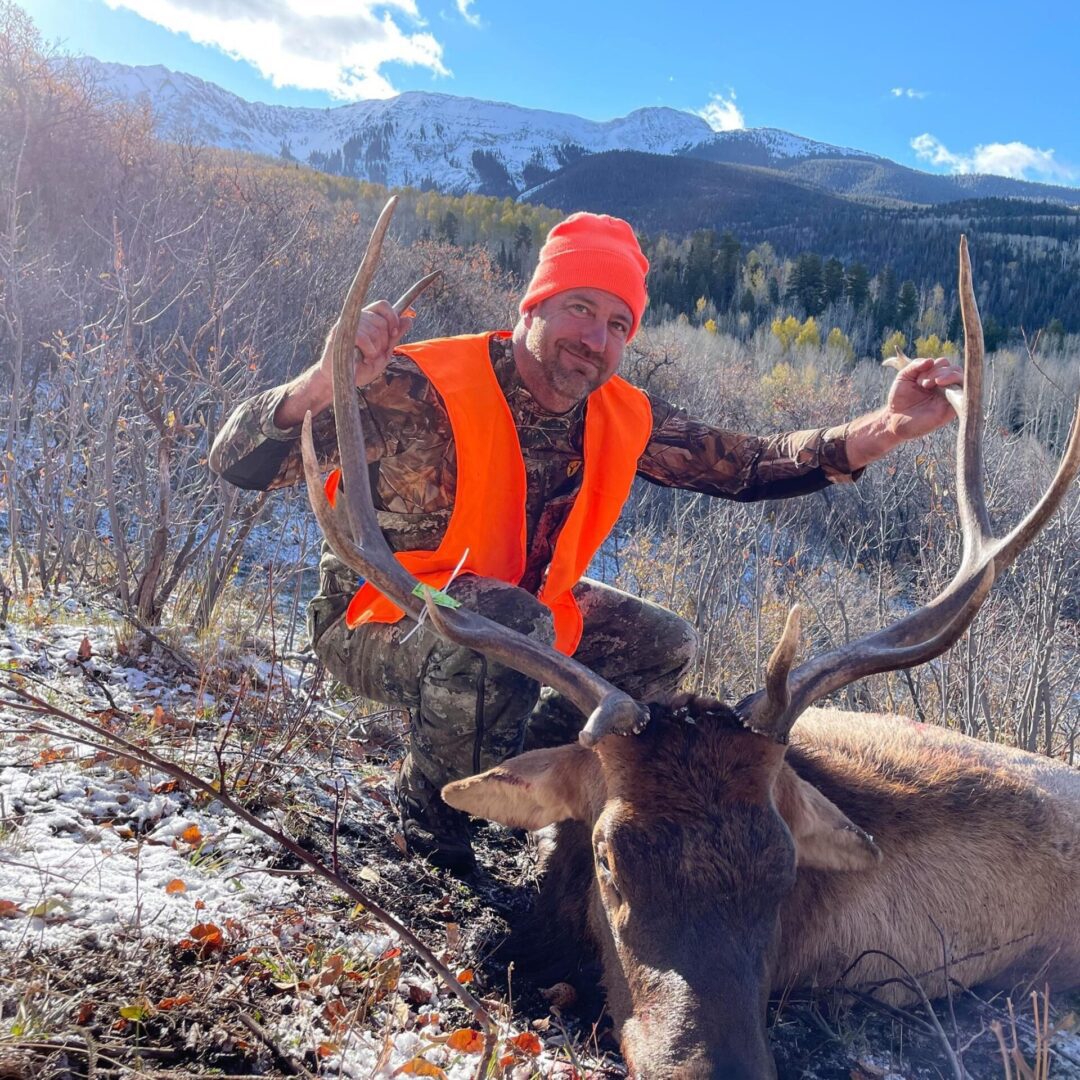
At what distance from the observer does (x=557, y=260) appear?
4.30 metres

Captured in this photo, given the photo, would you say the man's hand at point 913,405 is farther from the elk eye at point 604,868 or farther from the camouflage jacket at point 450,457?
the elk eye at point 604,868

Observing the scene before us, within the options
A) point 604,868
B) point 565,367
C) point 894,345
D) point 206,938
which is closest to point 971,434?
point 894,345

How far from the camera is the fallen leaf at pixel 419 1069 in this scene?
229cm

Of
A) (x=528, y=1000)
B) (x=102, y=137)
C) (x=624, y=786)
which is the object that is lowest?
(x=528, y=1000)

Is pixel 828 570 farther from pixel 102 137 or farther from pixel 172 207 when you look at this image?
pixel 102 137

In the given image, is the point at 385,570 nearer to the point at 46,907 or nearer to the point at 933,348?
the point at 46,907

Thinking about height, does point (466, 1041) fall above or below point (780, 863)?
below

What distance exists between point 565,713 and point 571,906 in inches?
41.3

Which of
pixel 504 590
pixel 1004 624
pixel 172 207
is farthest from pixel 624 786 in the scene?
pixel 172 207

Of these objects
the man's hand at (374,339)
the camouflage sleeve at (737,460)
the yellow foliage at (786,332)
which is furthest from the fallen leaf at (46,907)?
the yellow foliage at (786,332)

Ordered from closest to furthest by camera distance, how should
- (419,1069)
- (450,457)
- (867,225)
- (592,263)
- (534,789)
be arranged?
(419,1069) < (534,789) < (450,457) < (592,263) < (867,225)

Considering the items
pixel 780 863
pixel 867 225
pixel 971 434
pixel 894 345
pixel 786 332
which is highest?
pixel 867 225

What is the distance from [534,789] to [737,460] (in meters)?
2.19

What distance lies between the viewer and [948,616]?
306cm
